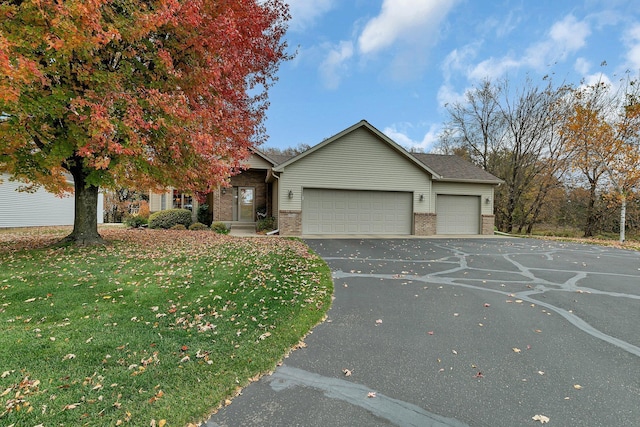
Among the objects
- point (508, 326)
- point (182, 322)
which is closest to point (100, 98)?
point (182, 322)

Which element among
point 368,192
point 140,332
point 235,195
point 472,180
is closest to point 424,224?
point 368,192

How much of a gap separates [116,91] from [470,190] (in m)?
16.5

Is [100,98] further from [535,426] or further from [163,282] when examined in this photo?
[535,426]

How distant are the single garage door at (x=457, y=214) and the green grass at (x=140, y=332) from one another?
462 inches

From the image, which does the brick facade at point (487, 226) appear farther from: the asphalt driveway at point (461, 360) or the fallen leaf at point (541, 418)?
the fallen leaf at point (541, 418)

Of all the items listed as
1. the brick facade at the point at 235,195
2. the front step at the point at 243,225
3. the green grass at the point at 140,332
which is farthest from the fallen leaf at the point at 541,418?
the brick facade at the point at 235,195

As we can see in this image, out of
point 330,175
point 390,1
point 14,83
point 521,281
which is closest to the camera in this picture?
point 14,83

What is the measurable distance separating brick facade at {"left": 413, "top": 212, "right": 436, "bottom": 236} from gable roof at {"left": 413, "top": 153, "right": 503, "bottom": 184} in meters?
2.07

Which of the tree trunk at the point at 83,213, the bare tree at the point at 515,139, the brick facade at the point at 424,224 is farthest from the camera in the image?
the bare tree at the point at 515,139

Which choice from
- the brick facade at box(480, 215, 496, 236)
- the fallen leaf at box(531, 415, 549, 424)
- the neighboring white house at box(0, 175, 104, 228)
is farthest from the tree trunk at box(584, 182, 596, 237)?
the neighboring white house at box(0, 175, 104, 228)

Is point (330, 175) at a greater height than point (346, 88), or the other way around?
point (346, 88)

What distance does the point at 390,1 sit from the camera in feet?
43.3

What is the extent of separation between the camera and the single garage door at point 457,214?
1686cm

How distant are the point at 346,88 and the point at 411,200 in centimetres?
935
